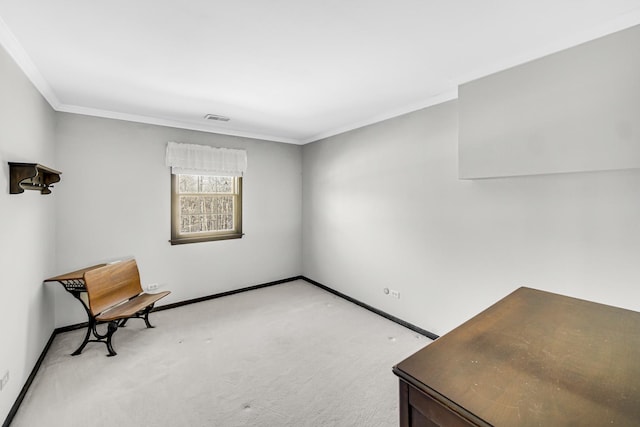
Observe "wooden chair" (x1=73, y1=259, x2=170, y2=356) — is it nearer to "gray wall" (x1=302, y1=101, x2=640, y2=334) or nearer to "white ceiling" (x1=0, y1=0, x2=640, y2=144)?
"white ceiling" (x1=0, y1=0, x2=640, y2=144)

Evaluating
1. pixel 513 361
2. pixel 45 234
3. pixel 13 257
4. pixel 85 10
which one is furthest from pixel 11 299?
pixel 513 361

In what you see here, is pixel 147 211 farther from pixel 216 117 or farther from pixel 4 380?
pixel 4 380

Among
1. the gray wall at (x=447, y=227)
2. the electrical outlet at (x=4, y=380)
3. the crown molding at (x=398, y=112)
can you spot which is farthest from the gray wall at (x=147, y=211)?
the electrical outlet at (x=4, y=380)

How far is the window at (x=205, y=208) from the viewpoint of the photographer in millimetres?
3781

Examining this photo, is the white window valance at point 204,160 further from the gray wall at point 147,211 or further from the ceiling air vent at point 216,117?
the ceiling air vent at point 216,117

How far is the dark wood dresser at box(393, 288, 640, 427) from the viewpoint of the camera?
77 centimetres

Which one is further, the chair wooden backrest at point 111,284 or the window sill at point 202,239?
the window sill at point 202,239

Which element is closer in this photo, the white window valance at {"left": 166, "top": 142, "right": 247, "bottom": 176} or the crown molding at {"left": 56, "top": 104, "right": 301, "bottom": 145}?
the crown molding at {"left": 56, "top": 104, "right": 301, "bottom": 145}

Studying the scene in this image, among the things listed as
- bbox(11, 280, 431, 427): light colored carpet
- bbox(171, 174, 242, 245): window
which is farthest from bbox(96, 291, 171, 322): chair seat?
bbox(171, 174, 242, 245): window

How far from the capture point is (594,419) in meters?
0.73

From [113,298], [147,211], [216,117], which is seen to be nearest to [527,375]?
[113,298]

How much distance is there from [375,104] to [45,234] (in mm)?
3555

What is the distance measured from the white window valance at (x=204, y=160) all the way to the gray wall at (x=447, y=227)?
4.11ft

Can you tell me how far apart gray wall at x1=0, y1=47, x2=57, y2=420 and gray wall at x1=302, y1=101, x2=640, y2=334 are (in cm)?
323
